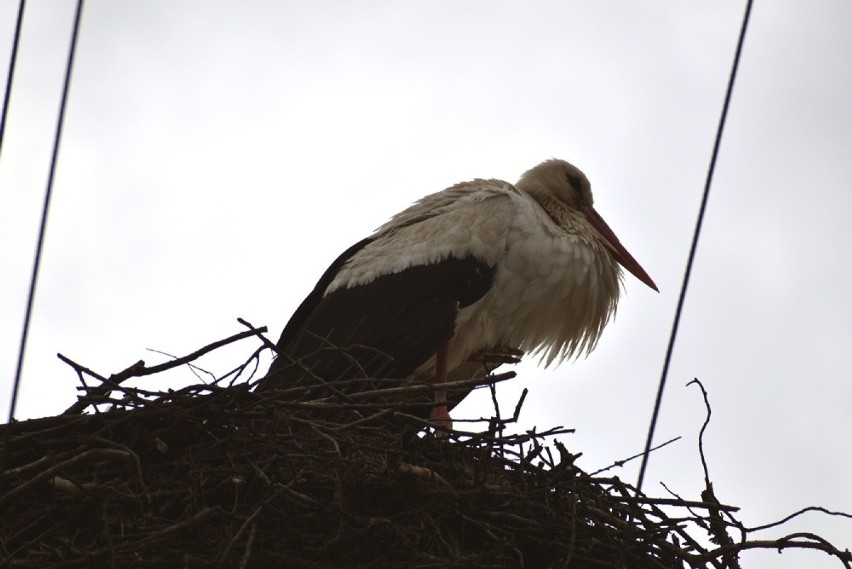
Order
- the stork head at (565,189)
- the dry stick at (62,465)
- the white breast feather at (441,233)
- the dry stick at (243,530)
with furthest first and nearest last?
1. the stork head at (565,189)
2. the white breast feather at (441,233)
3. the dry stick at (62,465)
4. the dry stick at (243,530)

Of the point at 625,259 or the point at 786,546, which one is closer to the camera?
the point at 786,546

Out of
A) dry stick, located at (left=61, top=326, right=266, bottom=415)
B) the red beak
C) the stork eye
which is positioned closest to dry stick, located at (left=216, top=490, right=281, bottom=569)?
dry stick, located at (left=61, top=326, right=266, bottom=415)

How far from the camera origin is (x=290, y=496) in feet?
9.53

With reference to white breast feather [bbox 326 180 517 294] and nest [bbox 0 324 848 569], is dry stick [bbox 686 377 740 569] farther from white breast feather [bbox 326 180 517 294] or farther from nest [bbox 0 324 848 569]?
white breast feather [bbox 326 180 517 294]

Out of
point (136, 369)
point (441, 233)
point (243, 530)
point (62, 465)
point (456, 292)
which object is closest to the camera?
point (243, 530)

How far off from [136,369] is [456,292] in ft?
4.18

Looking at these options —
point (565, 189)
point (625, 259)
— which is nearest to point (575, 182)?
point (565, 189)

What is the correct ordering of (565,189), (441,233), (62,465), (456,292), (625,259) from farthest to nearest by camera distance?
(565,189) → (625,259) → (441,233) → (456,292) → (62,465)

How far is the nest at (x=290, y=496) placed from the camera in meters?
2.85

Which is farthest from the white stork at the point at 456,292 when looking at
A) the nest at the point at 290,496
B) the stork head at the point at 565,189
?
the nest at the point at 290,496

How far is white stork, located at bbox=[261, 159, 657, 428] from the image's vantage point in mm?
4098

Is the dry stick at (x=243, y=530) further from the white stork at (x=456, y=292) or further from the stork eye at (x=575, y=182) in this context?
the stork eye at (x=575, y=182)

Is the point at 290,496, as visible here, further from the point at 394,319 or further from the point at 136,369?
the point at 394,319

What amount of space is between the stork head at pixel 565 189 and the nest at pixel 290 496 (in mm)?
1657
